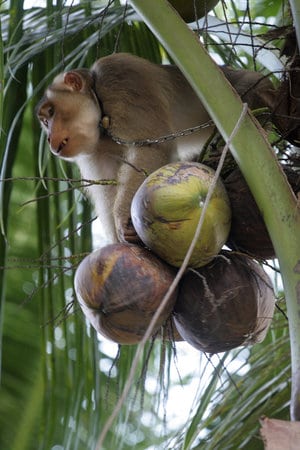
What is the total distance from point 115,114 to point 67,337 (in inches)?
35.4

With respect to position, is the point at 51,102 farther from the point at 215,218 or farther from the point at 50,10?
the point at 215,218

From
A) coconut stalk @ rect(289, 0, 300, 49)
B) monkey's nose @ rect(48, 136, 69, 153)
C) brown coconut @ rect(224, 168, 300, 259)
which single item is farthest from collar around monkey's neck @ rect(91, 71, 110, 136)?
coconut stalk @ rect(289, 0, 300, 49)

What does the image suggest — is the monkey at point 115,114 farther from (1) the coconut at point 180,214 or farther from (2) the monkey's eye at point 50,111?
(1) the coconut at point 180,214

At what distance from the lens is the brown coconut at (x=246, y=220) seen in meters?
1.50

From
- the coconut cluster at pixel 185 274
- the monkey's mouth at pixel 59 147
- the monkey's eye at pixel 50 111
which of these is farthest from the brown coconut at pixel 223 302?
the monkey's eye at pixel 50 111

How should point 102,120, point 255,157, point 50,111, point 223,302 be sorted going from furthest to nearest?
point 50,111, point 102,120, point 223,302, point 255,157

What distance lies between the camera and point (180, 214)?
1.43 meters

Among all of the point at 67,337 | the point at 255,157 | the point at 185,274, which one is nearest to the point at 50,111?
the point at 67,337

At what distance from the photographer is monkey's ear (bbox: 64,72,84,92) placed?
307cm

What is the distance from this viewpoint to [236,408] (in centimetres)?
217

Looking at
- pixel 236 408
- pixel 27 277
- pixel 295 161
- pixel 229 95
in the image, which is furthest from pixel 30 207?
pixel 229 95

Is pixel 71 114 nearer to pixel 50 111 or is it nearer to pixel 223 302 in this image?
pixel 50 111

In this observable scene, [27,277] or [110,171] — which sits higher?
[110,171]

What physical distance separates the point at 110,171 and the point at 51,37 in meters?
0.50
